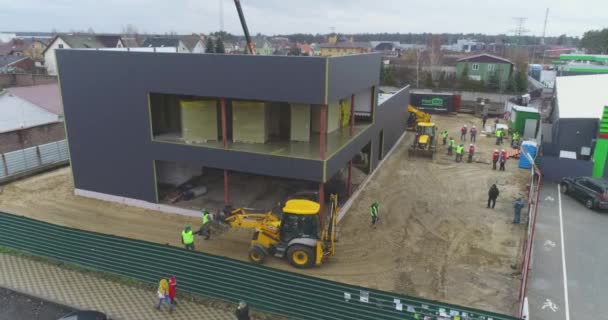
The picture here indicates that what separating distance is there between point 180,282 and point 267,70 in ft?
27.0

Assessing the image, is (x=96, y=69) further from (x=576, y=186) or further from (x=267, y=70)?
(x=576, y=186)

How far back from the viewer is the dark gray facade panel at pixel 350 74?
1594 cm

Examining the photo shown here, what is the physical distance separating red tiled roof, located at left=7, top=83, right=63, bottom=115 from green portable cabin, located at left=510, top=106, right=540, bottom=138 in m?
36.8

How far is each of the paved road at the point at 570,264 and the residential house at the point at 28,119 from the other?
29.3 meters

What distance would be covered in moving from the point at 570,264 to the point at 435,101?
33.4 m

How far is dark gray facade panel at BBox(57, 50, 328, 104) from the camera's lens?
51.2 ft

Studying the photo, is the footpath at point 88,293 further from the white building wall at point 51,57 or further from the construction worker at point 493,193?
the white building wall at point 51,57

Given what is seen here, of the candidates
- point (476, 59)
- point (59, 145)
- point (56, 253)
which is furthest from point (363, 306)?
point (476, 59)

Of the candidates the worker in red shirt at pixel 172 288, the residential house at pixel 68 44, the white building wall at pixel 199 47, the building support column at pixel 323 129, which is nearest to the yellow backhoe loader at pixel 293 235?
the building support column at pixel 323 129

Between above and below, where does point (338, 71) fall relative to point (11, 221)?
above

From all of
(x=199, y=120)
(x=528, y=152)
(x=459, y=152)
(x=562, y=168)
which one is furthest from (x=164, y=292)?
(x=528, y=152)

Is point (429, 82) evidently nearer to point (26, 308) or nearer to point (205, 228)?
point (205, 228)

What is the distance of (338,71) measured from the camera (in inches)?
651

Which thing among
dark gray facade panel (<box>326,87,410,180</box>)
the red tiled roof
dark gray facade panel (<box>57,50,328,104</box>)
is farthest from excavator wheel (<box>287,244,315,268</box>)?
the red tiled roof
